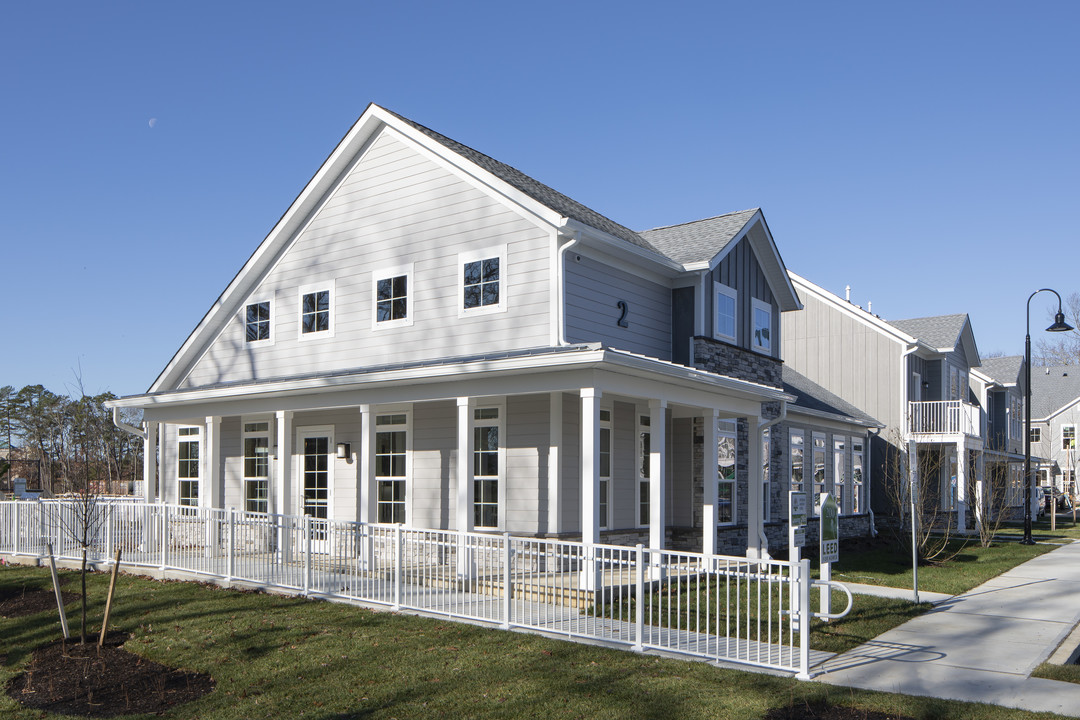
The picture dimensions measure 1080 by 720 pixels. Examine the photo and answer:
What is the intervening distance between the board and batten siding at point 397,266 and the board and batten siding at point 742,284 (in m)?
4.24

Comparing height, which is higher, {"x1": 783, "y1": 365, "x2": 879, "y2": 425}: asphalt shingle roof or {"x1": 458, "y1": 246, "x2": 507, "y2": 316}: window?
{"x1": 458, "y1": 246, "x2": 507, "y2": 316}: window

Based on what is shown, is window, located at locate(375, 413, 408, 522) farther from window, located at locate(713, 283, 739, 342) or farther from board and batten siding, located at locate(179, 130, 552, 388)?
window, located at locate(713, 283, 739, 342)

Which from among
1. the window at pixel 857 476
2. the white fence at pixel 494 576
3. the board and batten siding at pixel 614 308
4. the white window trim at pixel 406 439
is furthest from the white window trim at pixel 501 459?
the window at pixel 857 476

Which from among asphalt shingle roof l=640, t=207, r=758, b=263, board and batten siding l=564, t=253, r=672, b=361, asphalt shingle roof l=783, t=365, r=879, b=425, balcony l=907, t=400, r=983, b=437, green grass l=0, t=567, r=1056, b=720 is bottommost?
green grass l=0, t=567, r=1056, b=720

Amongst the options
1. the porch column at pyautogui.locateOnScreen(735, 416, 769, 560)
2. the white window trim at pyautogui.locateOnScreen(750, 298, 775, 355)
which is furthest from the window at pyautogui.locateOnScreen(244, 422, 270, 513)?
the white window trim at pyautogui.locateOnScreen(750, 298, 775, 355)

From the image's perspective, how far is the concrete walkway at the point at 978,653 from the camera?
7742 mm

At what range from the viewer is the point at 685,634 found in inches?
374

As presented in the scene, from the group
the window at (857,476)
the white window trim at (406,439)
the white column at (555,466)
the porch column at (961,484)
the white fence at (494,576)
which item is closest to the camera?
the white fence at (494,576)

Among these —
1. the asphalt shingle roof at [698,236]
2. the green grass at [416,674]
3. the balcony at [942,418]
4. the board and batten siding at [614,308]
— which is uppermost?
the asphalt shingle roof at [698,236]

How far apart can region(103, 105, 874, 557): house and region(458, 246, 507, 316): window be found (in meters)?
0.04

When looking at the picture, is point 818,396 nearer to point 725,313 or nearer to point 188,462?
point 725,313

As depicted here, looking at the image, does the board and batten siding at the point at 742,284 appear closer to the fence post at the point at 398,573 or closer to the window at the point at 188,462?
the fence post at the point at 398,573

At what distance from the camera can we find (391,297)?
15.8 meters

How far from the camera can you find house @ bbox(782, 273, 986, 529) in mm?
26953
